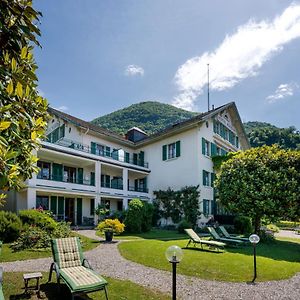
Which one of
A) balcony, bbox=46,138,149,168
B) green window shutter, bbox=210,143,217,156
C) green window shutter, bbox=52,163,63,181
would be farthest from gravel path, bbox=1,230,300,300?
green window shutter, bbox=210,143,217,156

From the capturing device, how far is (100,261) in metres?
11.1

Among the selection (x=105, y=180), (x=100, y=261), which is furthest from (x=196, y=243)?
(x=105, y=180)

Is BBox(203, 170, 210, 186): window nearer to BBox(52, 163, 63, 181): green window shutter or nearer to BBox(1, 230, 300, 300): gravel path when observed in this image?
BBox(52, 163, 63, 181): green window shutter

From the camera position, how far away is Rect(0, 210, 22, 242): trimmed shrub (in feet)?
45.1

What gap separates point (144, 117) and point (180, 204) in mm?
38890

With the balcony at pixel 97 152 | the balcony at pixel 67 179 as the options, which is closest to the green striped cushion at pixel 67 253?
the balcony at pixel 67 179

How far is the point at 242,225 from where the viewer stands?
79.2 feet

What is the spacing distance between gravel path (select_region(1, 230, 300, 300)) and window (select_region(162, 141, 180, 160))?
18.8 m

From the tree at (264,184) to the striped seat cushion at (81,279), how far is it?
13735 mm

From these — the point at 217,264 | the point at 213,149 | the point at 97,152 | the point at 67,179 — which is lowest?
the point at 217,264

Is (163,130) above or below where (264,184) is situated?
above

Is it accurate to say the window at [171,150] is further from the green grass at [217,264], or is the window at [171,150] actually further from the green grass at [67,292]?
the green grass at [67,292]

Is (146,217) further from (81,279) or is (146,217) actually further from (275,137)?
(275,137)

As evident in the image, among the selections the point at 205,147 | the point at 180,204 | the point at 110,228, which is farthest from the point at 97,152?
the point at 110,228
